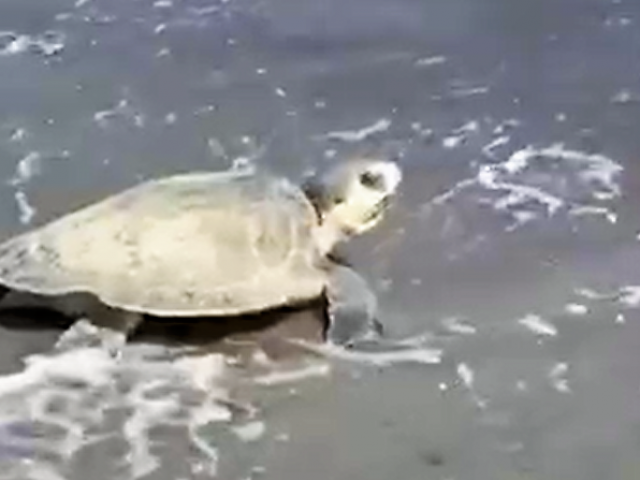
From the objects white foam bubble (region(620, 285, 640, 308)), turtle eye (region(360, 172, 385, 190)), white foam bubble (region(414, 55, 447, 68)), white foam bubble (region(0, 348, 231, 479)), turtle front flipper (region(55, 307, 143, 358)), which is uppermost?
turtle eye (region(360, 172, 385, 190))

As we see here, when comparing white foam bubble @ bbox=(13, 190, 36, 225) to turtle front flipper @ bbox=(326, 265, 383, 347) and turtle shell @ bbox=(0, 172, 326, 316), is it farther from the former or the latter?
turtle front flipper @ bbox=(326, 265, 383, 347)

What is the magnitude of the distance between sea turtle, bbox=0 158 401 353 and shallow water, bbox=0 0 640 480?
0.10 m

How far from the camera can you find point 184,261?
4.83 metres

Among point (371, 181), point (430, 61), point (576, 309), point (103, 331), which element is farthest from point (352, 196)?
point (430, 61)

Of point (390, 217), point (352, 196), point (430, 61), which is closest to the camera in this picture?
point (352, 196)

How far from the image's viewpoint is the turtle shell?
4777 millimetres

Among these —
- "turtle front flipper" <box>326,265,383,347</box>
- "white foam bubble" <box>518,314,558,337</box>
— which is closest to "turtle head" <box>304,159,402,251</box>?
"turtle front flipper" <box>326,265,383,347</box>

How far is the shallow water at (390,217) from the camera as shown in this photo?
4305 millimetres

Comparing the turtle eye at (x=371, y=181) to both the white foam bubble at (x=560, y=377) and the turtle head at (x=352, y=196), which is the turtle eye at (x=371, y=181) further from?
the white foam bubble at (x=560, y=377)

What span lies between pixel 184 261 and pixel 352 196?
29.9 inches

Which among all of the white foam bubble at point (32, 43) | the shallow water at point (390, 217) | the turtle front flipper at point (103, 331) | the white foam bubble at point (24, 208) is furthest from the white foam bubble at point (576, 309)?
the white foam bubble at point (32, 43)

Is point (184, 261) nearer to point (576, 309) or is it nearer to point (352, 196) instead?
point (352, 196)

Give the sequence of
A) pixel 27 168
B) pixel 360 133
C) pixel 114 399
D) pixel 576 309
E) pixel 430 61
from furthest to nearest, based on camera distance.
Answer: pixel 430 61 → pixel 360 133 → pixel 27 168 → pixel 576 309 → pixel 114 399

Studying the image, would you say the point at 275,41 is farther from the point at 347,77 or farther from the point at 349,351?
the point at 349,351
